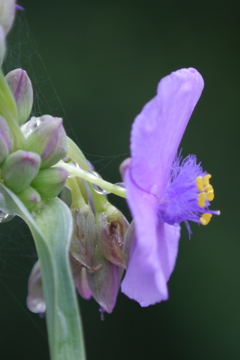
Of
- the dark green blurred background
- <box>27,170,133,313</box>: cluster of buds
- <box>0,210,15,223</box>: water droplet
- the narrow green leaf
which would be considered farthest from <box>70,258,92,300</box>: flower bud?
the dark green blurred background

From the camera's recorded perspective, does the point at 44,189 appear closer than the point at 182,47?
Yes

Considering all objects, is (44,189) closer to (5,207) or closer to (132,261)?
(5,207)

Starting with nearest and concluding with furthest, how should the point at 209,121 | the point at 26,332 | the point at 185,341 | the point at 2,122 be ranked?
1. the point at 2,122
2. the point at 26,332
3. the point at 185,341
4. the point at 209,121

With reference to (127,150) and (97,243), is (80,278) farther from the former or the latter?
(127,150)

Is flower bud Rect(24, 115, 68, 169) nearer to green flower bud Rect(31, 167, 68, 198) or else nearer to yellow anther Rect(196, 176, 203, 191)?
green flower bud Rect(31, 167, 68, 198)

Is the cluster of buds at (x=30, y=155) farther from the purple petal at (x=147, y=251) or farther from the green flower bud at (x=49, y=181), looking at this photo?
the purple petal at (x=147, y=251)

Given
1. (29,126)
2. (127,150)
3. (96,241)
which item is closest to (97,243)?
(96,241)

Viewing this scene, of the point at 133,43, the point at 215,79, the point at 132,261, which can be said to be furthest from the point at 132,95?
the point at 132,261
